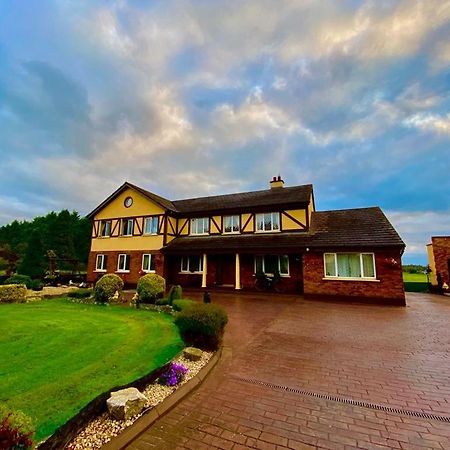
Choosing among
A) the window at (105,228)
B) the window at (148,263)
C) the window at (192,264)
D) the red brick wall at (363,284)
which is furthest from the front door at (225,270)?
the window at (105,228)

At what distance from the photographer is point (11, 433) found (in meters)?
2.03

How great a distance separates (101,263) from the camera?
24.4 metres

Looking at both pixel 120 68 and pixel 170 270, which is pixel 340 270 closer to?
pixel 170 270

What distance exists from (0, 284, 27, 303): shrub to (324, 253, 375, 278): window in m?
17.9

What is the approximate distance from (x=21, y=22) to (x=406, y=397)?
51.2 feet

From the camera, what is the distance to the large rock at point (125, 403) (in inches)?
132

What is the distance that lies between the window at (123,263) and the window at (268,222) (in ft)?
41.4

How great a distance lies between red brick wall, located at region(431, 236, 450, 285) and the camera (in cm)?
1984

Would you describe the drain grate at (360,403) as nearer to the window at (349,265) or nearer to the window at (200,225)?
the window at (349,265)

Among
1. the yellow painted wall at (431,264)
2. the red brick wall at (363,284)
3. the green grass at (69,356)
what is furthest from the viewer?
the yellow painted wall at (431,264)

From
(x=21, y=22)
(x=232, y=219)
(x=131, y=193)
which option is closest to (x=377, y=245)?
(x=232, y=219)

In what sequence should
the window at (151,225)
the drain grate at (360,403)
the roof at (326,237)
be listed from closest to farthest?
1. the drain grate at (360,403)
2. the roof at (326,237)
3. the window at (151,225)

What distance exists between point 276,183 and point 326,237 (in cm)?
823

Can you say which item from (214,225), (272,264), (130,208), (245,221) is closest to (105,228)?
(130,208)
